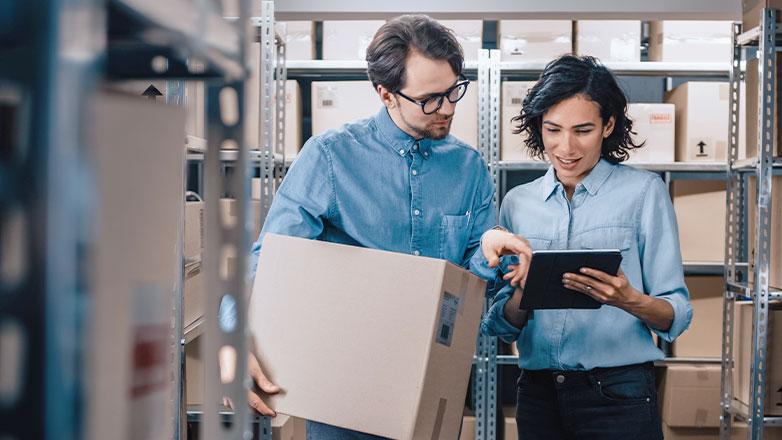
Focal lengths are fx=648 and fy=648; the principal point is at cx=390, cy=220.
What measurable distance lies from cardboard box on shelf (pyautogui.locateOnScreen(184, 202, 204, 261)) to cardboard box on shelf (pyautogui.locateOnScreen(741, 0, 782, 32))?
6.49ft

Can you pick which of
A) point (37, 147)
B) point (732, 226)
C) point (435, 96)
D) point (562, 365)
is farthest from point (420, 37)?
point (732, 226)

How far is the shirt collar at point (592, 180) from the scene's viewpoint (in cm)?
155

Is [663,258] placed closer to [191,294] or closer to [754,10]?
[754,10]

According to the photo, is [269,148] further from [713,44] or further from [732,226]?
[713,44]

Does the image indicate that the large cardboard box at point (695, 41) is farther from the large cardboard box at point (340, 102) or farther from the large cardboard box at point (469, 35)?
the large cardboard box at point (340, 102)

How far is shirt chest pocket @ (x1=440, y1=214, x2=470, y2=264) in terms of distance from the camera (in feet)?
4.24

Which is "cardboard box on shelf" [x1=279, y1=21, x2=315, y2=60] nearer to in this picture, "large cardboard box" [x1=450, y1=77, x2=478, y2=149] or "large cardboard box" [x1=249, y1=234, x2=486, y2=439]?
"large cardboard box" [x1=450, y1=77, x2=478, y2=149]

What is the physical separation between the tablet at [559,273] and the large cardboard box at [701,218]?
1.72 m

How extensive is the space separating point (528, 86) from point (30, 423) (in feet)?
9.03

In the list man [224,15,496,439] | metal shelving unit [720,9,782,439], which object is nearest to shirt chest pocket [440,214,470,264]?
man [224,15,496,439]

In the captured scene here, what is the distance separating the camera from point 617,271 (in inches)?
53.9

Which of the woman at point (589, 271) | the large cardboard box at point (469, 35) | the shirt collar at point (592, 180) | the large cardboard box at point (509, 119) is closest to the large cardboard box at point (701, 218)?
the large cardboard box at point (509, 119)

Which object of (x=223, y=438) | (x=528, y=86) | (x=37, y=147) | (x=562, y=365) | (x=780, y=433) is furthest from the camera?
(x=528, y=86)

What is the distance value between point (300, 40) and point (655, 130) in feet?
5.40
